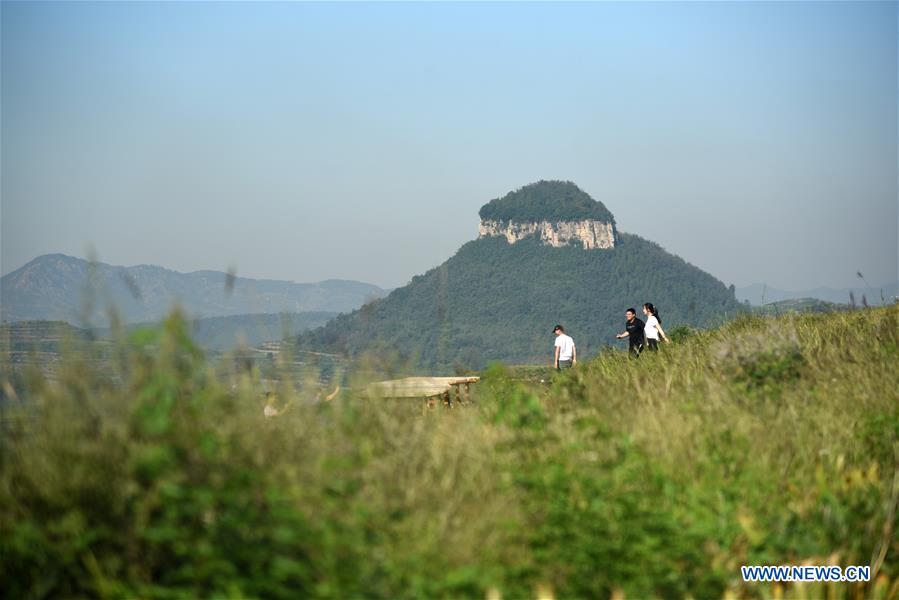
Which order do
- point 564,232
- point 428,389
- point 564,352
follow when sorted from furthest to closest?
1. point 564,232
2. point 564,352
3. point 428,389

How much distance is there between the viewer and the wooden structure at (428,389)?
17.4 feet

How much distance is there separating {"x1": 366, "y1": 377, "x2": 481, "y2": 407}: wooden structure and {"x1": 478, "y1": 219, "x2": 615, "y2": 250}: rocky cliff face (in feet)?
580

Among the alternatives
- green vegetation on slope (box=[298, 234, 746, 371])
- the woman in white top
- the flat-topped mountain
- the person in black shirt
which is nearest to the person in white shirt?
the person in black shirt

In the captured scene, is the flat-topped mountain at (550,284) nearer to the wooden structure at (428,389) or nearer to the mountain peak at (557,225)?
the mountain peak at (557,225)

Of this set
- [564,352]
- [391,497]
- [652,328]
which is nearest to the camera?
[391,497]

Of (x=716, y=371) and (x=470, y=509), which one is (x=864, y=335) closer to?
(x=716, y=371)

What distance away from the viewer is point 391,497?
3857 millimetres

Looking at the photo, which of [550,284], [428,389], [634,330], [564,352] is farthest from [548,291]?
[428,389]

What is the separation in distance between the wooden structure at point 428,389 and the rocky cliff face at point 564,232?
17691cm

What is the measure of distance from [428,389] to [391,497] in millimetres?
7240

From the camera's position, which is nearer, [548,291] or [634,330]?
[634,330]

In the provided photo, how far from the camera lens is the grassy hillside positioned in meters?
3.43

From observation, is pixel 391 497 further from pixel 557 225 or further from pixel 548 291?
pixel 557 225

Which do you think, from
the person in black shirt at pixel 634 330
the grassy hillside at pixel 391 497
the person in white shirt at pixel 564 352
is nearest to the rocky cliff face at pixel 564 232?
the person in white shirt at pixel 564 352
